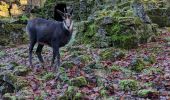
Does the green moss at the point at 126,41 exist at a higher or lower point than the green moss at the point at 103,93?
higher

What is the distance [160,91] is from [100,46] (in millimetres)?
6675

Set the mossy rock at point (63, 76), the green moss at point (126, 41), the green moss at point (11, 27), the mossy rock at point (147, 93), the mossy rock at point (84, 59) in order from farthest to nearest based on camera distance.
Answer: the green moss at point (11, 27)
the green moss at point (126, 41)
the mossy rock at point (84, 59)
the mossy rock at point (63, 76)
the mossy rock at point (147, 93)

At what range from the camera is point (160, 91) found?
350 inches

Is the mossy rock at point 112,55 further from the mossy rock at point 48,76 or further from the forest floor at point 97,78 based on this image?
the mossy rock at point 48,76

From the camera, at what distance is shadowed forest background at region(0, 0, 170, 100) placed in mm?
9094

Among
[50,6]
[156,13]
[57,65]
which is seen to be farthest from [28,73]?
[50,6]

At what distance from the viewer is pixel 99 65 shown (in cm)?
1164

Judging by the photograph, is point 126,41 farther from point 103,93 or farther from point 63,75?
point 103,93

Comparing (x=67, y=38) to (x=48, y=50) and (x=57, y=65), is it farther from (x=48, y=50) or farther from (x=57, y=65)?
(x=48, y=50)

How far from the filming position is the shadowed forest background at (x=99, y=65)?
29.8ft

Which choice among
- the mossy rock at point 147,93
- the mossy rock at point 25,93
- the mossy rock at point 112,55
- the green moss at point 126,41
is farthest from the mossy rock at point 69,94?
the green moss at point 126,41

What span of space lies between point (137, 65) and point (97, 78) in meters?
1.91

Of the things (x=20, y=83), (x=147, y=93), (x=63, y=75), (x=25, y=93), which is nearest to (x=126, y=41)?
(x=63, y=75)

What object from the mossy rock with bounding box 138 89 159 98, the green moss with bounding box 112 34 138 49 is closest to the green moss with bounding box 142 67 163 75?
the mossy rock with bounding box 138 89 159 98
